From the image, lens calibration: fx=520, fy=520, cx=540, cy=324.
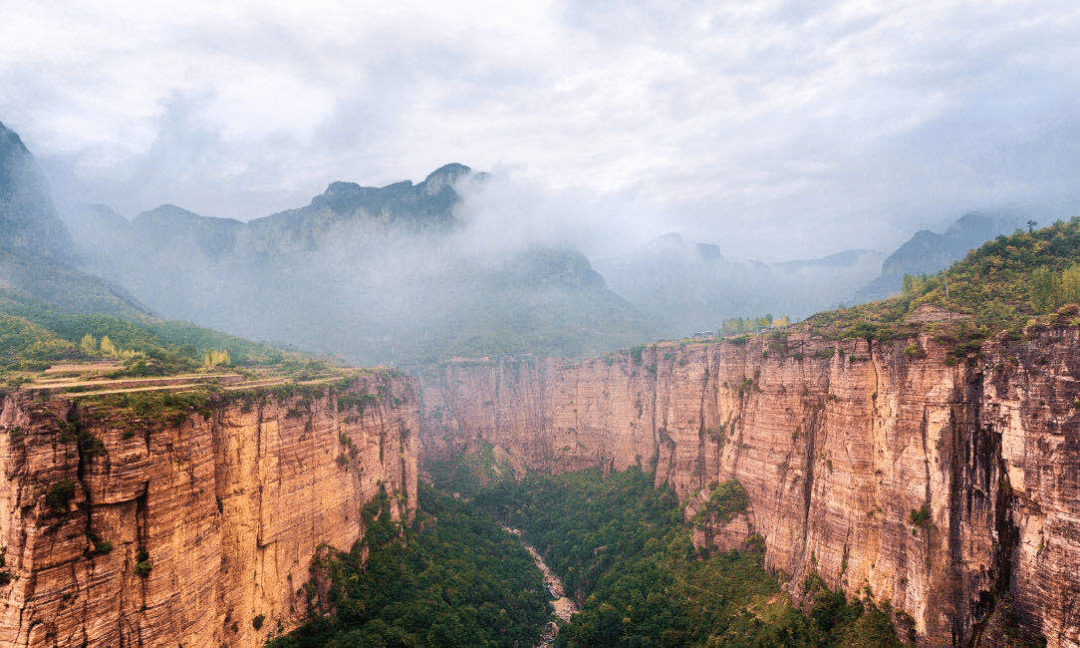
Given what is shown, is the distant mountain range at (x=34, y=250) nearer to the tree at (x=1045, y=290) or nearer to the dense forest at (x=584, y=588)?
the dense forest at (x=584, y=588)

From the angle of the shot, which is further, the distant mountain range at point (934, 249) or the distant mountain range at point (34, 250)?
the distant mountain range at point (934, 249)

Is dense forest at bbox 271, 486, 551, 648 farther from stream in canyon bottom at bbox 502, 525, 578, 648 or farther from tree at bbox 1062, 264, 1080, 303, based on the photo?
tree at bbox 1062, 264, 1080, 303

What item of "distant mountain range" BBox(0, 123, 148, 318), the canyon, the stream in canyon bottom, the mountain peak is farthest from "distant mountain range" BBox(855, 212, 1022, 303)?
the mountain peak

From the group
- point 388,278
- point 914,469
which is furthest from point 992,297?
point 388,278

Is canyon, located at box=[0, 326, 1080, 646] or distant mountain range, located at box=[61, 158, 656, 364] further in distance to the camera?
distant mountain range, located at box=[61, 158, 656, 364]

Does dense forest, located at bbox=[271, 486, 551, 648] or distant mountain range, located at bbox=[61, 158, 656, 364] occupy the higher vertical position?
distant mountain range, located at bbox=[61, 158, 656, 364]

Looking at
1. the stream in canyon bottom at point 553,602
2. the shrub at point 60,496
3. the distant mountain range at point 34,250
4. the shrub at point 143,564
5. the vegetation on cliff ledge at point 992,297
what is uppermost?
the distant mountain range at point 34,250

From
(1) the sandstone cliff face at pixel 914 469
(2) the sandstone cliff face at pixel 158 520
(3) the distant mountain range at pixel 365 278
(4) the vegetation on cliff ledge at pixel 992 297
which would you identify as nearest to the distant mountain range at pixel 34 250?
(3) the distant mountain range at pixel 365 278
